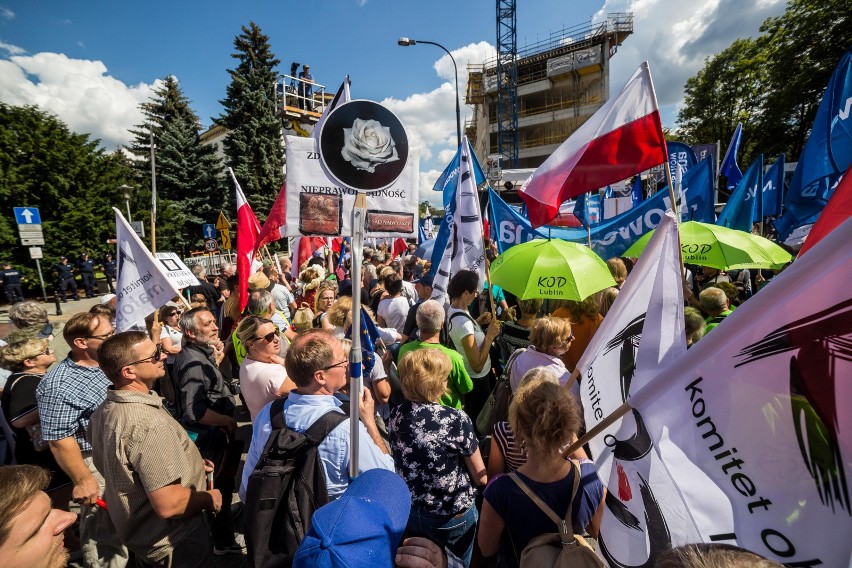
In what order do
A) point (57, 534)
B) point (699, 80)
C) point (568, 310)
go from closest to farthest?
point (57, 534), point (568, 310), point (699, 80)

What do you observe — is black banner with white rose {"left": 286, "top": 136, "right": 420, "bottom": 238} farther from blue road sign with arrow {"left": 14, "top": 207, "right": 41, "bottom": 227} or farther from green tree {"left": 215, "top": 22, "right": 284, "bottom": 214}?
green tree {"left": 215, "top": 22, "right": 284, "bottom": 214}

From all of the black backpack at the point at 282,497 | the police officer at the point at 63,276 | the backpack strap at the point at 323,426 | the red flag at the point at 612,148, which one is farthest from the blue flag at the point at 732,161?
the police officer at the point at 63,276

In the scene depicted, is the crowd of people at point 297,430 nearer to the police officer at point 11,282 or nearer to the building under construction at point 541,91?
the police officer at point 11,282

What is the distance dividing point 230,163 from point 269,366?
29.3m

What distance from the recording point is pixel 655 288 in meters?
1.89

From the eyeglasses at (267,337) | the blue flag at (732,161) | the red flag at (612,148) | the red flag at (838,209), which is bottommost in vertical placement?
the eyeglasses at (267,337)

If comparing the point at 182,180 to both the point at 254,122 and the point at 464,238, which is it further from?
the point at 464,238

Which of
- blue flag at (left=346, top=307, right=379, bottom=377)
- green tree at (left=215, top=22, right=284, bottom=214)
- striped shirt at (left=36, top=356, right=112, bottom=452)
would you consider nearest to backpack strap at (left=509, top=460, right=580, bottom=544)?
blue flag at (left=346, top=307, right=379, bottom=377)

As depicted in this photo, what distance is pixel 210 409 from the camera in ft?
9.47

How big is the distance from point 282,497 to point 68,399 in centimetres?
177

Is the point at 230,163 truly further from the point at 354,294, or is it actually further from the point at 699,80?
the point at 699,80

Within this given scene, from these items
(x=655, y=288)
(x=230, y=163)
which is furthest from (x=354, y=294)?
(x=230, y=163)

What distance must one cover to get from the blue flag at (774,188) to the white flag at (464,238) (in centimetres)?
690

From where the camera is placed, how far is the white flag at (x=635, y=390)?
1347mm
